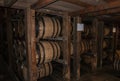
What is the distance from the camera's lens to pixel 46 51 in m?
3.04

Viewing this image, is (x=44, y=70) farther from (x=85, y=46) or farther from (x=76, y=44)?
(x=85, y=46)

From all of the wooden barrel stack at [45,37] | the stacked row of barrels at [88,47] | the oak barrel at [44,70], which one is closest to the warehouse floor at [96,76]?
the stacked row of barrels at [88,47]

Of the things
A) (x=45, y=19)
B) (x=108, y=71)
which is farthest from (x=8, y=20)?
(x=108, y=71)

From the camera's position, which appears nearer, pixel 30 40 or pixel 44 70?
pixel 30 40

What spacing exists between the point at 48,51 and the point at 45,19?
880 millimetres

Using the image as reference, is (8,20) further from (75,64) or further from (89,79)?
(89,79)

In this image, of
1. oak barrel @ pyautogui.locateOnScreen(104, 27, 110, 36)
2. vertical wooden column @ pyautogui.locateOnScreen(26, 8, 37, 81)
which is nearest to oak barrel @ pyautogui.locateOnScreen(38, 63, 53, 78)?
vertical wooden column @ pyautogui.locateOnScreen(26, 8, 37, 81)

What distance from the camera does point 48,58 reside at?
309 centimetres

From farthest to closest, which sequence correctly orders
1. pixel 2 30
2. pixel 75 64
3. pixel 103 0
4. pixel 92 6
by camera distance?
1. pixel 2 30
2. pixel 75 64
3. pixel 92 6
4. pixel 103 0

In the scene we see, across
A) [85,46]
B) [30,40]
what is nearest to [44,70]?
[30,40]

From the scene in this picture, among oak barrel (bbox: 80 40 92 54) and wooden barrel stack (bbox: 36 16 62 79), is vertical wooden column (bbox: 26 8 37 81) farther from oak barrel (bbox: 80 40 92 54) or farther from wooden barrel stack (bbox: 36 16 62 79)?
oak barrel (bbox: 80 40 92 54)

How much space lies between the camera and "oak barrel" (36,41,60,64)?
295 centimetres

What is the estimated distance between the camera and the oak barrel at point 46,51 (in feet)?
9.68

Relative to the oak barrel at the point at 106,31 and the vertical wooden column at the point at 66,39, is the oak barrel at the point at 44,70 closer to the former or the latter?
the vertical wooden column at the point at 66,39
